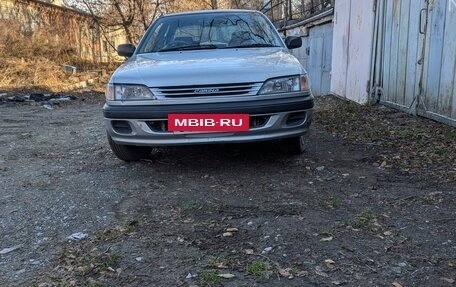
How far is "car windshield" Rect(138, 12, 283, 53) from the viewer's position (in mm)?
4871

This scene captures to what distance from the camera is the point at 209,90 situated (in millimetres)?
3795

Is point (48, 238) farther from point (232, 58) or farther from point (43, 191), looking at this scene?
point (232, 58)

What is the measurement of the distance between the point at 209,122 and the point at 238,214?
Result: 936 mm

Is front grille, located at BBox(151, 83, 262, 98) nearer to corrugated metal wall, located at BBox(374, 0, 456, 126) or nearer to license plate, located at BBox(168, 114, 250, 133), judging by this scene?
license plate, located at BBox(168, 114, 250, 133)

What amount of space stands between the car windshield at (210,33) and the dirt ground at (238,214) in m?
1.16

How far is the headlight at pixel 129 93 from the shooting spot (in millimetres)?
3855

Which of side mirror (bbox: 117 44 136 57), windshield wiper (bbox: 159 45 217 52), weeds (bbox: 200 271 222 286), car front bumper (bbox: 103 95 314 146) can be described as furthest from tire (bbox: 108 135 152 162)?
weeds (bbox: 200 271 222 286)

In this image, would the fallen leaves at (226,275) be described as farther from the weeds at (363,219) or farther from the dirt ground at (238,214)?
the weeds at (363,219)

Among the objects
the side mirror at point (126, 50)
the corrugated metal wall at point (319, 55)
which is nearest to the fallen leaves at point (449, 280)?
the side mirror at point (126, 50)

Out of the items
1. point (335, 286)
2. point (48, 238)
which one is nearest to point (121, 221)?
point (48, 238)

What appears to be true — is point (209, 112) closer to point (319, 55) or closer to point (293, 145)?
point (293, 145)

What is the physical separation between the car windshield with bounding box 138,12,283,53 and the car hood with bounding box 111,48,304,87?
0.51 meters

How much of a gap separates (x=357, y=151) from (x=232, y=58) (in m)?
1.80

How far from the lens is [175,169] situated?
4.36m
